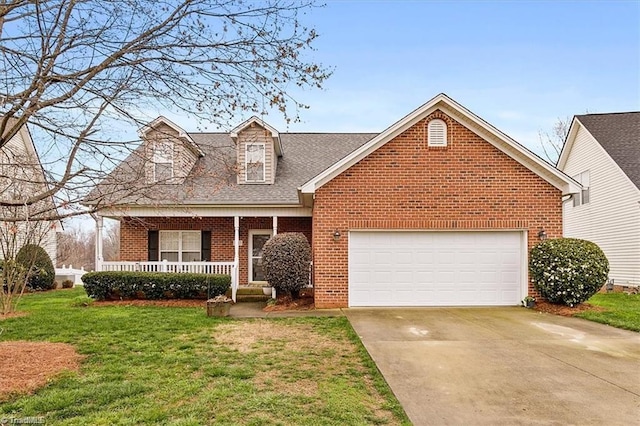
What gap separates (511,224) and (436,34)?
17.1 ft

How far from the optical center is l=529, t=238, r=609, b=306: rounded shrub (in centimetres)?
1012

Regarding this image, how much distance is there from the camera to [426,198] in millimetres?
11352

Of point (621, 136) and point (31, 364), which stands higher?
point (621, 136)

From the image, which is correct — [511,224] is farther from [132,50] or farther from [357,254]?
[132,50]

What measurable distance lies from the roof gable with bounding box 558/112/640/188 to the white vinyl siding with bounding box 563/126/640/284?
21cm

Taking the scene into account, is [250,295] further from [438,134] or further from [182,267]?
[438,134]

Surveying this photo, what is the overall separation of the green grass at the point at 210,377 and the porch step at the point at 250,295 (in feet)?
13.0

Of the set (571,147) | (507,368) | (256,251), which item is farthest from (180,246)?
(571,147)

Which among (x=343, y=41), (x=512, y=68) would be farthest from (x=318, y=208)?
(x=512, y=68)

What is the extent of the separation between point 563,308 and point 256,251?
9.76 metres

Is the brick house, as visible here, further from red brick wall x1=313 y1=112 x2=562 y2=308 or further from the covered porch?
the covered porch

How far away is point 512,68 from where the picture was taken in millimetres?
15930

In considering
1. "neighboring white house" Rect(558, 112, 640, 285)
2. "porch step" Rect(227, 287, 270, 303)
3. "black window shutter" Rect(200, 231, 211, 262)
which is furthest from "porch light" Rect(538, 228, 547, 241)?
"black window shutter" Rect(200, 231, 211, 262)

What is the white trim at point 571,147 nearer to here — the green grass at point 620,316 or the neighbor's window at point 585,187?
the neighbor's window at point 585,187
